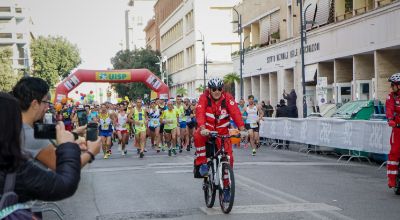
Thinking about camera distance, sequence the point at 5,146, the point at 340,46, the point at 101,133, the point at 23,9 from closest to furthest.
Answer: the point at 5,146, the point at 101,133, the point at 340,46, the point at 23,9

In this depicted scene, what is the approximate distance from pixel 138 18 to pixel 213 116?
165025mm

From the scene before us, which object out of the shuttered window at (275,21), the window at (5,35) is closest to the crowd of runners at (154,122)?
the shuttered window at (275,21)

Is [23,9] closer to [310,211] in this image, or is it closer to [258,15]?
[258,15]

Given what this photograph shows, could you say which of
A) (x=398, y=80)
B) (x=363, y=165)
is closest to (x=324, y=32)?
(x=363, y=165)

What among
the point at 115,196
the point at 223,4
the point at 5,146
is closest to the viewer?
the point at 5,146

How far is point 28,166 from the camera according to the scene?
3.36 m

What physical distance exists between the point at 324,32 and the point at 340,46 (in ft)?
8.32

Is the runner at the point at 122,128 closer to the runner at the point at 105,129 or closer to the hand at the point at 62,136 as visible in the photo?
the runner at the point at 105,129

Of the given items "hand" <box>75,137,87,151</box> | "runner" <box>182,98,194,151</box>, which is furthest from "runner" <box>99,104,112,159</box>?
"hand" <box>75,137,87,151</box>

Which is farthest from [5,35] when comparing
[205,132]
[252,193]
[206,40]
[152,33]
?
[205,132]

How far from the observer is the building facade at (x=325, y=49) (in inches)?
1164

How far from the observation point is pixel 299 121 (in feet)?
76.0

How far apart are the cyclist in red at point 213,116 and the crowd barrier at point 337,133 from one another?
6.72 metres

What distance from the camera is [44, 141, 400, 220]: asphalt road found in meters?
9.54
